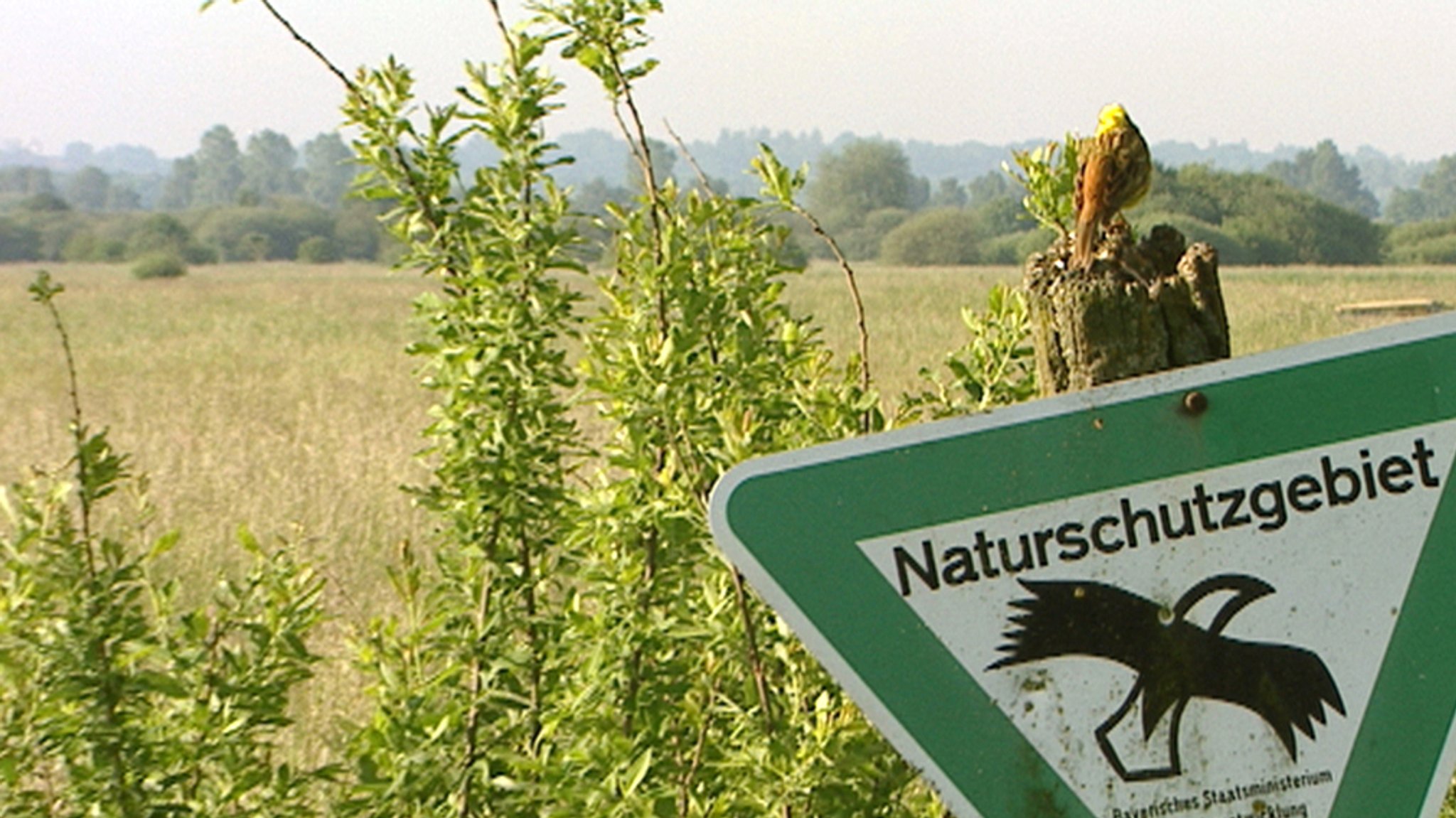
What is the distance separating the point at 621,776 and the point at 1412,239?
245 feet

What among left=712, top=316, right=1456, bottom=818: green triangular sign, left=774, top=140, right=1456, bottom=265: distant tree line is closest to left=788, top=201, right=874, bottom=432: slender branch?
left=712, top=316, right=1456, bottom=818: green triangular sign

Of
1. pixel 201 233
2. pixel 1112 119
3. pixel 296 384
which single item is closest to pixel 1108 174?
pixel 1112 119

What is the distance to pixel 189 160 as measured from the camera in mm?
185875

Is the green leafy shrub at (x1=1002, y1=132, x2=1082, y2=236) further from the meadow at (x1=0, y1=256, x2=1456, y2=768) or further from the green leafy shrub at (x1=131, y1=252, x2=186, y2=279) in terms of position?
the green leafy shrub at (x1=131, y1=252, x2=186, y2=279)

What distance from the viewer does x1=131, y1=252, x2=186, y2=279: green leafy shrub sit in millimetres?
57969

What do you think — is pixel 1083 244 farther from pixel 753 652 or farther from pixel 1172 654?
pixel 753 652

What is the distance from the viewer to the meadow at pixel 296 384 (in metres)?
9.86

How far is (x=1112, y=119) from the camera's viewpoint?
184 centimetres

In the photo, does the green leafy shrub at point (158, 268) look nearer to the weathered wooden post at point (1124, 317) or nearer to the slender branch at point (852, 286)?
the slender branch at point (852, 286)

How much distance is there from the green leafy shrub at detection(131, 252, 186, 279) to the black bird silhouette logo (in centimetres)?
5958

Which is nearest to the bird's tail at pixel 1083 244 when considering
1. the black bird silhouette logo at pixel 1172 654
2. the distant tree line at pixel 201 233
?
the black bird silhouette logo at pixel 1172 654

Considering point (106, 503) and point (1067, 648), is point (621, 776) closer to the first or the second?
point (1067, 648)

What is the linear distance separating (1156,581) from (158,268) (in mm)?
60352

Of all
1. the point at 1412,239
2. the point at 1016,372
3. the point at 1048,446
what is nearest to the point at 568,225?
the point at 1016,372
